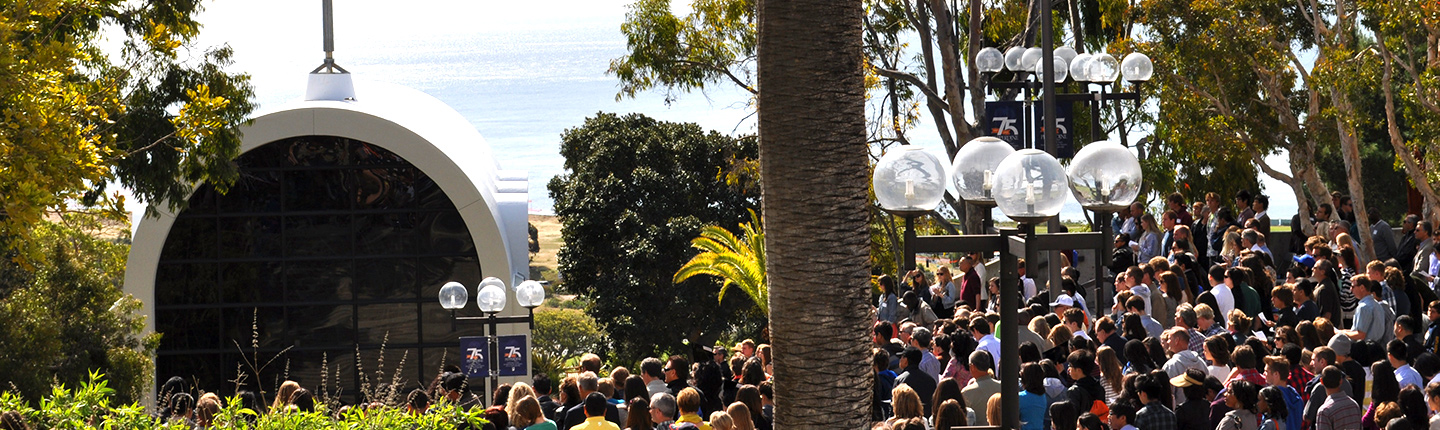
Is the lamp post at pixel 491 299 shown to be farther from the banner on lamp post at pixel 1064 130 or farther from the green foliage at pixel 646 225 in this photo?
the green foliage at pixel 646 225

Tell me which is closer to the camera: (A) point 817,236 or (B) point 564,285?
(A) point 817,236

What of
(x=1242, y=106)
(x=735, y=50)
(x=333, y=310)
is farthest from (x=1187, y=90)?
(x=333, y=310)

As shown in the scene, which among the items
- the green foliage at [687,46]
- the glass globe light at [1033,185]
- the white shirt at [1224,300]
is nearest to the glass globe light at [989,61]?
the white shirt at [1224,300]

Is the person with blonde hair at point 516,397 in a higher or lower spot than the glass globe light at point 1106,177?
lower

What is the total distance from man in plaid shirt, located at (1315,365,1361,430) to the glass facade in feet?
52.1

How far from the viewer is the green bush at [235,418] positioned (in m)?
7.77

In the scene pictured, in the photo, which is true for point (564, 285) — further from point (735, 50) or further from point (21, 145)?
point (21, 145)

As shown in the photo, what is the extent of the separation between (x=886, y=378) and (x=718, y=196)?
76.6 ft

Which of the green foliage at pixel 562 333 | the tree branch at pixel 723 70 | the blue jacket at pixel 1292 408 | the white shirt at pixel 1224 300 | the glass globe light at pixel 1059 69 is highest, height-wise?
the tree branch at pixel 723 70

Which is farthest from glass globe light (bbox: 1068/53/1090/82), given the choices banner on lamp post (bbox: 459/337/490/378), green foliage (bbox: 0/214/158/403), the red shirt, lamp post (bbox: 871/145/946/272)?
green foliage (bbox: 0/214/158/403)

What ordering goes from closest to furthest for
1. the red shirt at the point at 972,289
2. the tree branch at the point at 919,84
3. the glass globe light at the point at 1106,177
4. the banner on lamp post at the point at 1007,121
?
the glass globe light at the point at 1106,177 → the red shirt at the point at 972,289 → the banner on lamp post at the point at 1007,121 → the tree branch at the point at 919,84

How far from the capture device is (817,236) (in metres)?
5.41

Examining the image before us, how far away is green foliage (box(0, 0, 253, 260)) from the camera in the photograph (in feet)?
32.1

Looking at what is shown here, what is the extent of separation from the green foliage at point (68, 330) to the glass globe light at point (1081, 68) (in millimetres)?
12098
